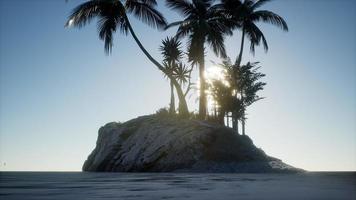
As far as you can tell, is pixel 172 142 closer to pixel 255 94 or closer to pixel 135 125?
pixel 135 125

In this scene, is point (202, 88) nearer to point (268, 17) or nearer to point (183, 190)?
point (268, 17)

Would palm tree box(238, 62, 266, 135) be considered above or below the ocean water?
above

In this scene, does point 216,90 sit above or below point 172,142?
above

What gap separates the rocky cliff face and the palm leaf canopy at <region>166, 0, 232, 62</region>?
6396 mm

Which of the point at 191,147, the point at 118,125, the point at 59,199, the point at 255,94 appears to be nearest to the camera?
the point at 59,199

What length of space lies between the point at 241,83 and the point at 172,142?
11228 mm

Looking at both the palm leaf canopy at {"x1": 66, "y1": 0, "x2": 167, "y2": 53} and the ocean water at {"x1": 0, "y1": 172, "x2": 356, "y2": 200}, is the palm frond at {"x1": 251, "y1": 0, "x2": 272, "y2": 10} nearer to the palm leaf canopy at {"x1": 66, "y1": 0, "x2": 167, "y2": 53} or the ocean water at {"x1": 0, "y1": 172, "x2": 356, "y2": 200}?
the palm leaf canopy at {"x1": 66, "y1": 0, "x2": 167, "y2": 53}

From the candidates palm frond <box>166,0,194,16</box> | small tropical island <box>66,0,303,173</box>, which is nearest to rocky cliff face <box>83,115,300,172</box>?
small tropical island <box>66,0,303,173</box>

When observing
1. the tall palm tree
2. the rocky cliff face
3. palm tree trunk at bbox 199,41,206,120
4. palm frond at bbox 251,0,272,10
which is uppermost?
palm frond at bbox 251,0,272,10

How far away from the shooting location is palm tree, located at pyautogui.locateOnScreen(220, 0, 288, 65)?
30.1m

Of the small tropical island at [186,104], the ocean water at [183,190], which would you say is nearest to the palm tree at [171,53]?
the small tropical island at [186,104]

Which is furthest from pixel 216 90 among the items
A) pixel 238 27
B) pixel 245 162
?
pixel 245 162

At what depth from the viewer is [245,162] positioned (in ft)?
68.9

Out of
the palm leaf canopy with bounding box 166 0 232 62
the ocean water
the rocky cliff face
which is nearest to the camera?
the ocean water
